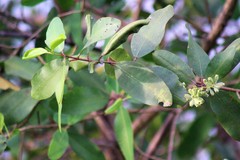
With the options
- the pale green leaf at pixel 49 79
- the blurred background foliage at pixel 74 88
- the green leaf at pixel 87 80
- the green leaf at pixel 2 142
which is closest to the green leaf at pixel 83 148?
the blurred background foliage at pixel 74 88

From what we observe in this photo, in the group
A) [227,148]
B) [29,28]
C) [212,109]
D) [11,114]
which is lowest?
[227,148]

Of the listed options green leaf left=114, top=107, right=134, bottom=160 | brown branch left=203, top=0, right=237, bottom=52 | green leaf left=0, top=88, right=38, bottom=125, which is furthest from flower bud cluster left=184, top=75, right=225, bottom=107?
brown branch left=203, top=0, right=237, bottom=52

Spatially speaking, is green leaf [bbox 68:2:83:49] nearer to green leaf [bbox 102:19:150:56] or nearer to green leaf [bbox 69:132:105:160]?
green leaf [bbox 69:132:105:160]

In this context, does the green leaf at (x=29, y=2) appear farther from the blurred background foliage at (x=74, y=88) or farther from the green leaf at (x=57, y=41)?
the green leaf at (x=57, y=41)

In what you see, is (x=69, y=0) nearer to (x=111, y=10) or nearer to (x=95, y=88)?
(x=111, y=10)

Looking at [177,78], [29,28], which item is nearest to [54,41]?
[177,78]
